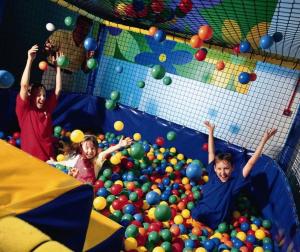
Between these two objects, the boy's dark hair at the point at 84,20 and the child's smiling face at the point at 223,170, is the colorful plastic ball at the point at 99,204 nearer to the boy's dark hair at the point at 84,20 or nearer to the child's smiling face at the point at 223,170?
the child's smiling face at the point at 223,170

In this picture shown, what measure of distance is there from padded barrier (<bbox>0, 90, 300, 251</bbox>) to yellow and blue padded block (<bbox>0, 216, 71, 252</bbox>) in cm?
178

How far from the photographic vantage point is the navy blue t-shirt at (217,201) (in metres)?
2.72

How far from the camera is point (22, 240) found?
0.75 meters

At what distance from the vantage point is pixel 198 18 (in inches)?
116

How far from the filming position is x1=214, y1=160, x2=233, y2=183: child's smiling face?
2717 millimetres

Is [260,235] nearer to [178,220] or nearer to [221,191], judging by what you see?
[221,191]

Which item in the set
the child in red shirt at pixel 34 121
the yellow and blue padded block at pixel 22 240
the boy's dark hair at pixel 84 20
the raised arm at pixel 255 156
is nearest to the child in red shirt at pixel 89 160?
the child in red shirt at pixel 34 121

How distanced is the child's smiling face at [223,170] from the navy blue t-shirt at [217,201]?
3cm

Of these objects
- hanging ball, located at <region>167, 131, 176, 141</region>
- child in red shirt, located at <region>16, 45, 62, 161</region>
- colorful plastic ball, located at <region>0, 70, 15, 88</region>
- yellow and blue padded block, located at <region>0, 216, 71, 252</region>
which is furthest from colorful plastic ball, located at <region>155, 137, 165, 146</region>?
yellow and blue padded block, located at <region>0, 216, 71, 252</region>

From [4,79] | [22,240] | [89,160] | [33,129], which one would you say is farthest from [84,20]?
[22,240]

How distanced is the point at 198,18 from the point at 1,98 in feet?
7.03

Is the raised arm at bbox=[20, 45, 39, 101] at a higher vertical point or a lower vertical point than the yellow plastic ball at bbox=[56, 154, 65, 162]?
higher

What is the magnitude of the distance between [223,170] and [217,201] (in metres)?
0.27

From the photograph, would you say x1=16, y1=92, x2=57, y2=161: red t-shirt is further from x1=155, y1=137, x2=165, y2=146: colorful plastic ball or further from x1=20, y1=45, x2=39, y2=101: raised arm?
x1=155, y1=137, x2=165, y2=146: colorful plastic ball
